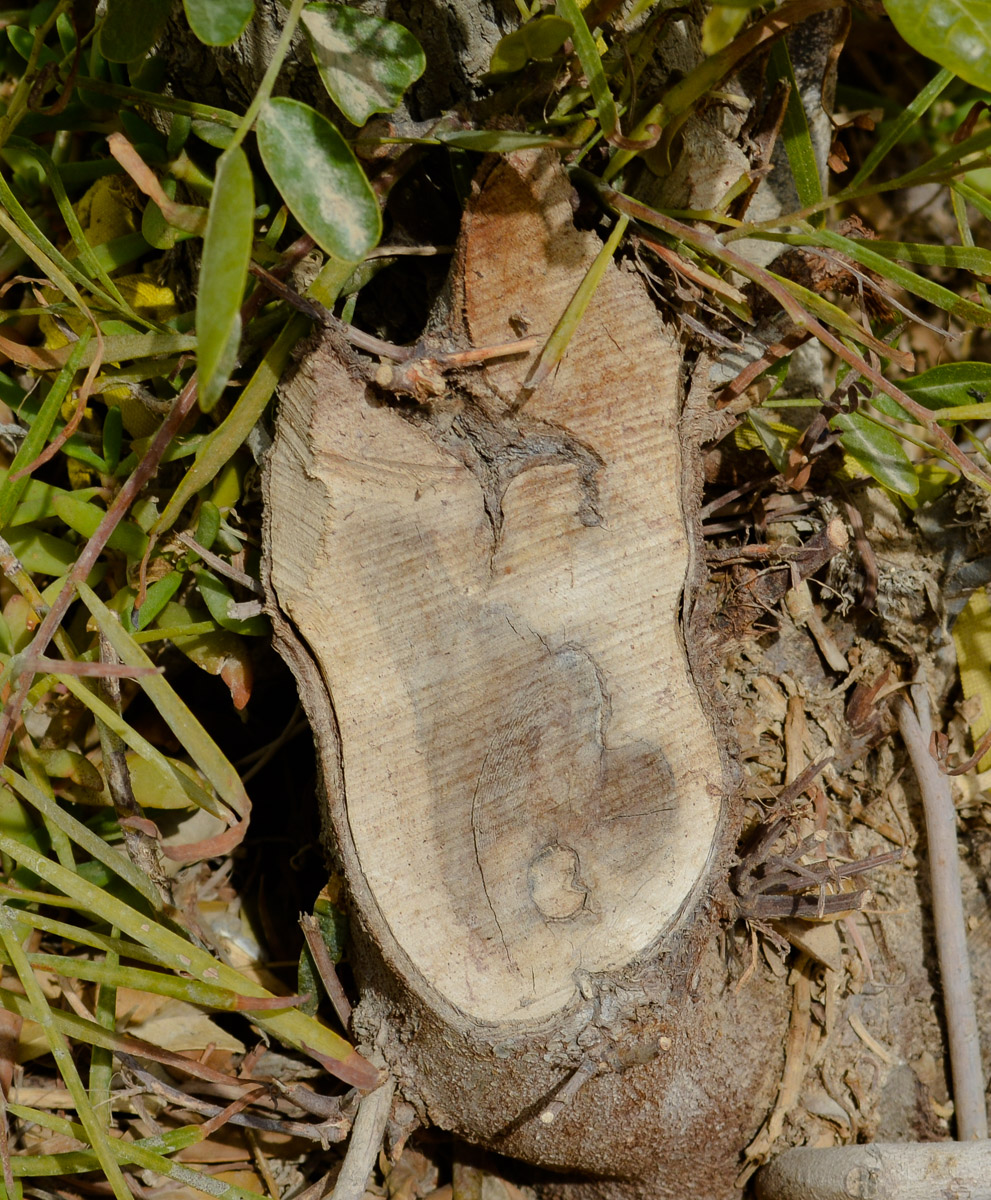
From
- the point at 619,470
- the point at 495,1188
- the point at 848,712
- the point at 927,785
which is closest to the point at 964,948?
the point at 927,785

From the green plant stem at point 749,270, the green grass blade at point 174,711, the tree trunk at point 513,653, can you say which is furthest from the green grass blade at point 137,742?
the green plant stem at point 749,270

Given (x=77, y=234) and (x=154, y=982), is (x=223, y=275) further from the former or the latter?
(x=154, y=982)

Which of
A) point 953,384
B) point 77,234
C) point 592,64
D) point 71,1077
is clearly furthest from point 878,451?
point 71,1077

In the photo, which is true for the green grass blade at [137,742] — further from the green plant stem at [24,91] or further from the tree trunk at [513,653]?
the green plant stem at [24,91]

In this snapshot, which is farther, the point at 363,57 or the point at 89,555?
the point at 89,555

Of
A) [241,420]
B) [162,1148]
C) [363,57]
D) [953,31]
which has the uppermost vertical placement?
[953,31]
